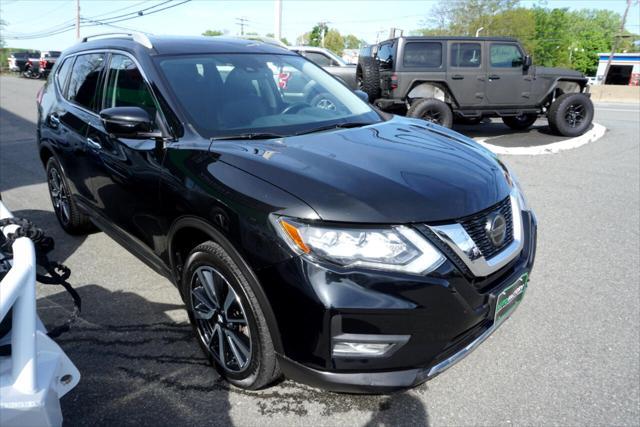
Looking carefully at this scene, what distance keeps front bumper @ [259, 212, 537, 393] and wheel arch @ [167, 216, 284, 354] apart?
43 millimetres

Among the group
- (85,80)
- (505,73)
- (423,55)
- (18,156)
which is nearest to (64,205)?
(85,80)

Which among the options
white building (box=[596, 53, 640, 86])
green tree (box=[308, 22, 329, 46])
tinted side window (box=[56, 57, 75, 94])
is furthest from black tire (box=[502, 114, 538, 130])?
green tree (box=[308, 22, 329, 46])

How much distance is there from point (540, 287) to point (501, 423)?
164cm

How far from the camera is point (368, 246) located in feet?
6.42

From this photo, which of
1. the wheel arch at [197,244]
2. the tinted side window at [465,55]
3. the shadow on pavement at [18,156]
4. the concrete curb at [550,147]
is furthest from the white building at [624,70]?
the wheel arch at [197,244]

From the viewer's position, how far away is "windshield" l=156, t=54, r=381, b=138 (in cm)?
279

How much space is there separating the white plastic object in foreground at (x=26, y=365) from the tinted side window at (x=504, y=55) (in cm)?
1015

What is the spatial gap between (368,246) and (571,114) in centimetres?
1004

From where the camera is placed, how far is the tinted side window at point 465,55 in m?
9.81

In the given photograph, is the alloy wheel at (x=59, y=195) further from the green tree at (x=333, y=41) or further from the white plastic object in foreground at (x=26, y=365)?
the green tree at (x=333, y=41)

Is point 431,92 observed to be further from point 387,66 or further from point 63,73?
Result: point 63,73

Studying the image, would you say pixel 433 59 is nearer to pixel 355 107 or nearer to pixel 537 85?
pixel 537 85

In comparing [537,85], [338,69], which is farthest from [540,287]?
[338,69]

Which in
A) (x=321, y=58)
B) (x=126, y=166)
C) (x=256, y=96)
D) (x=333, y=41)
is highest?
(x=333, y=41)
